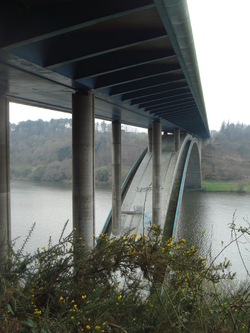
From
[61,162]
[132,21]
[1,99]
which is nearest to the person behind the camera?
[132,21]

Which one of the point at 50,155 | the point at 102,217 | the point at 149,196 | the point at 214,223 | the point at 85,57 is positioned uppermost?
the point at 50,155

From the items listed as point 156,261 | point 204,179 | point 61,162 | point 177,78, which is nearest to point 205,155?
point 204,179

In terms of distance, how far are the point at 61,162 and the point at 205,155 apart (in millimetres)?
27577

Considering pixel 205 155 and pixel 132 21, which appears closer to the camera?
pixel 132 21

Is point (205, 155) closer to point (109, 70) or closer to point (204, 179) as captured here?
point (204, 179)

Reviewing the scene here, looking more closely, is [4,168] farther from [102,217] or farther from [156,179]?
[102,217]

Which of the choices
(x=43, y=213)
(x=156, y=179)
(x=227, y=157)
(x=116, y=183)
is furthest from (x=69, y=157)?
(x=227, y=157)

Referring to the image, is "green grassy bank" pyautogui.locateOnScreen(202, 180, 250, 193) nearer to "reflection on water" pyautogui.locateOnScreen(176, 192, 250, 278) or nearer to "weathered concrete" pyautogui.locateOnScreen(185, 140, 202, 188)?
"weathered concrete" pyautogui.locateOnScreen(185, 140, 202, 188)

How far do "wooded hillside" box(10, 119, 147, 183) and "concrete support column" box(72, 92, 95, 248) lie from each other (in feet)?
103

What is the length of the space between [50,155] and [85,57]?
1476 inches

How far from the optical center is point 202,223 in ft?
70.6

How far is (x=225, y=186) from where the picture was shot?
4397cm

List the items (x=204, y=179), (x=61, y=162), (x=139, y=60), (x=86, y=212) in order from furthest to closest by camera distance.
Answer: (x=204, y=179)
(x=61, y=162)
(x=86, y=212)
(x=139, y=60)

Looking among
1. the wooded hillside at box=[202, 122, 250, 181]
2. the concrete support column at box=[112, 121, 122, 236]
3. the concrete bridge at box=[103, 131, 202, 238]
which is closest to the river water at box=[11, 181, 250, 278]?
the concrete bridge at box=[103, 131, 202, 238]
